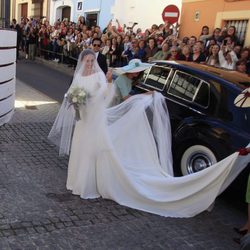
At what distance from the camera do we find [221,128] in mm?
5609

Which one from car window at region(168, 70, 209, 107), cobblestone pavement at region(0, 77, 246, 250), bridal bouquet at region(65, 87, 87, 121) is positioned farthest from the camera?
car window at region(168, 70, 209, 107)

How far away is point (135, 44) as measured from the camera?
1420 cm

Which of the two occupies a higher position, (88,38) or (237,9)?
(237,9)

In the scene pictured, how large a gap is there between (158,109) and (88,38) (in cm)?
1258

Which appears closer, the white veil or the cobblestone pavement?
the cobblestone pavement

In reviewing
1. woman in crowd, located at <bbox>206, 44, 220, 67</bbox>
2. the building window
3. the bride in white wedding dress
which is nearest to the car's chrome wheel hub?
the bride in white wedding dress

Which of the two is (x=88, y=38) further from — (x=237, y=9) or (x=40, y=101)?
(x=40, y=101)

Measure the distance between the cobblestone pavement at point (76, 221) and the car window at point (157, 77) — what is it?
2007 mm

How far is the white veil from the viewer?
212 inches

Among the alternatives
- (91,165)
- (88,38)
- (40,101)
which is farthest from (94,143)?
(88,38)

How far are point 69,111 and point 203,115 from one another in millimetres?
1840

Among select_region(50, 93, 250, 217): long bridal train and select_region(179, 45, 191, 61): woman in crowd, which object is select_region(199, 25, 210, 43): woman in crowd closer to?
select_region(179, 45, 191, 61): woman in crowd

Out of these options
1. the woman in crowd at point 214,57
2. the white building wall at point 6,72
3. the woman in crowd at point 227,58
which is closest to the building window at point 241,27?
the woman in crowd at point 227,58

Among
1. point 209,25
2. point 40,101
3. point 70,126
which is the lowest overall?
point 40,101
